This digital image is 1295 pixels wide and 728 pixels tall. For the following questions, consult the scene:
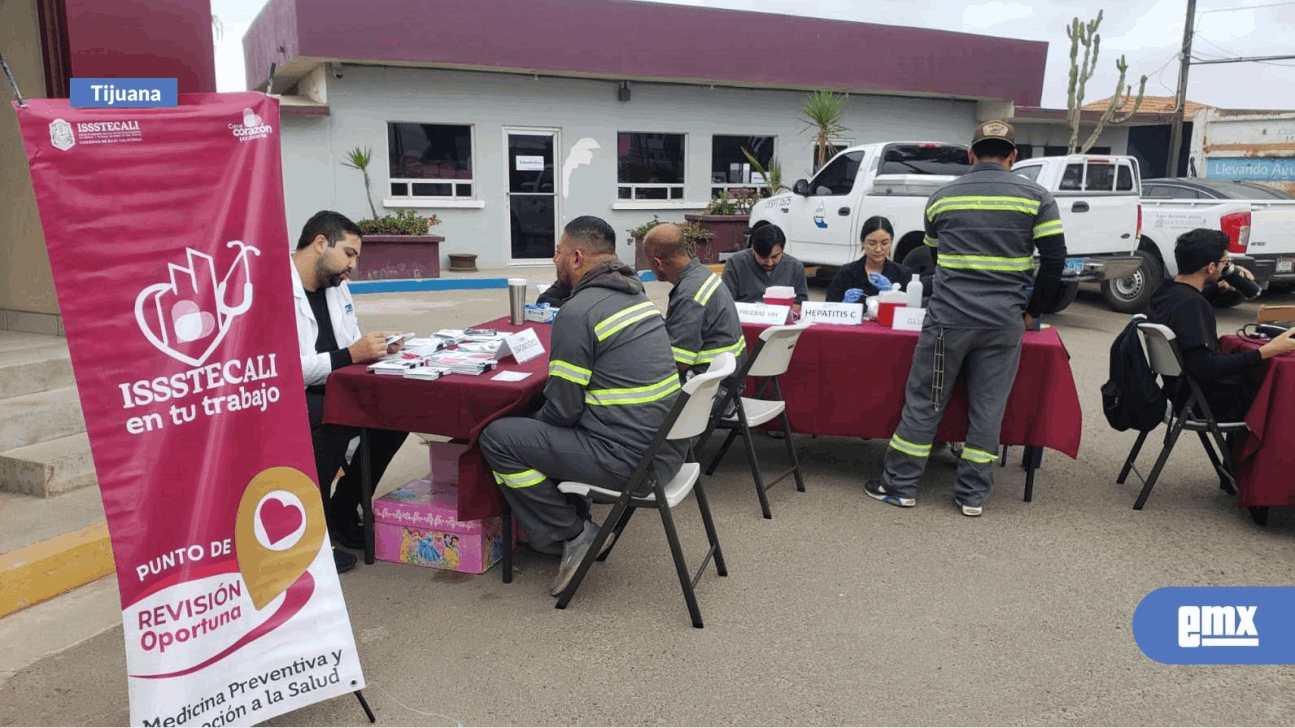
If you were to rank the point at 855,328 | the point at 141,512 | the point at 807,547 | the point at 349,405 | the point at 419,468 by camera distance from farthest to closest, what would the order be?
1. the point at 419,468
2. the point at 855,328
3. the point at 807,547
4. the point at 349,405
5. the point at 141,512

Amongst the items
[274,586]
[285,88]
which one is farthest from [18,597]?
[285,88]

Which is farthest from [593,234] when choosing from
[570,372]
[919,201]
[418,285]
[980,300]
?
[418,285]

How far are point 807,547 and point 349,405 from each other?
85.0 inches

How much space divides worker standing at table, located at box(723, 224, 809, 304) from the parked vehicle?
20.2 feet

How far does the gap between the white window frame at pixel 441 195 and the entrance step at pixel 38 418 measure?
9.03 m

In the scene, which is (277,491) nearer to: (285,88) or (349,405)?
(349,405)

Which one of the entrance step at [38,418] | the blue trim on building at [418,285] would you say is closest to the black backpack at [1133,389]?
the entrance step at [38,418]

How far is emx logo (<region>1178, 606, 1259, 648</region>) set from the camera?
3404 mm

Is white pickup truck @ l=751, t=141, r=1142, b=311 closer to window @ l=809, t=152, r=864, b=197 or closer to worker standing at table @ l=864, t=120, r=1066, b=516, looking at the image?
Answer: window @ l=809, t=152, r=864, b=197

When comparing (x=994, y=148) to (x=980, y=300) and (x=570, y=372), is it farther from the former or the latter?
(x=570, y=372)

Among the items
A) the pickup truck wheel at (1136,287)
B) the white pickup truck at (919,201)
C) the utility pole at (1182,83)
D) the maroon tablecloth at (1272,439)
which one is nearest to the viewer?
the maroon tablecloth at (1272,439)

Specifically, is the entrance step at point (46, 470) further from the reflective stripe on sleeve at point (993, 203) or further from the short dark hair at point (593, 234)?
the reflective stripe on sleeve at point (993, 203)

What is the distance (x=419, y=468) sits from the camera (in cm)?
544

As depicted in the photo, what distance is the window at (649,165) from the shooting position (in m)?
15.3
